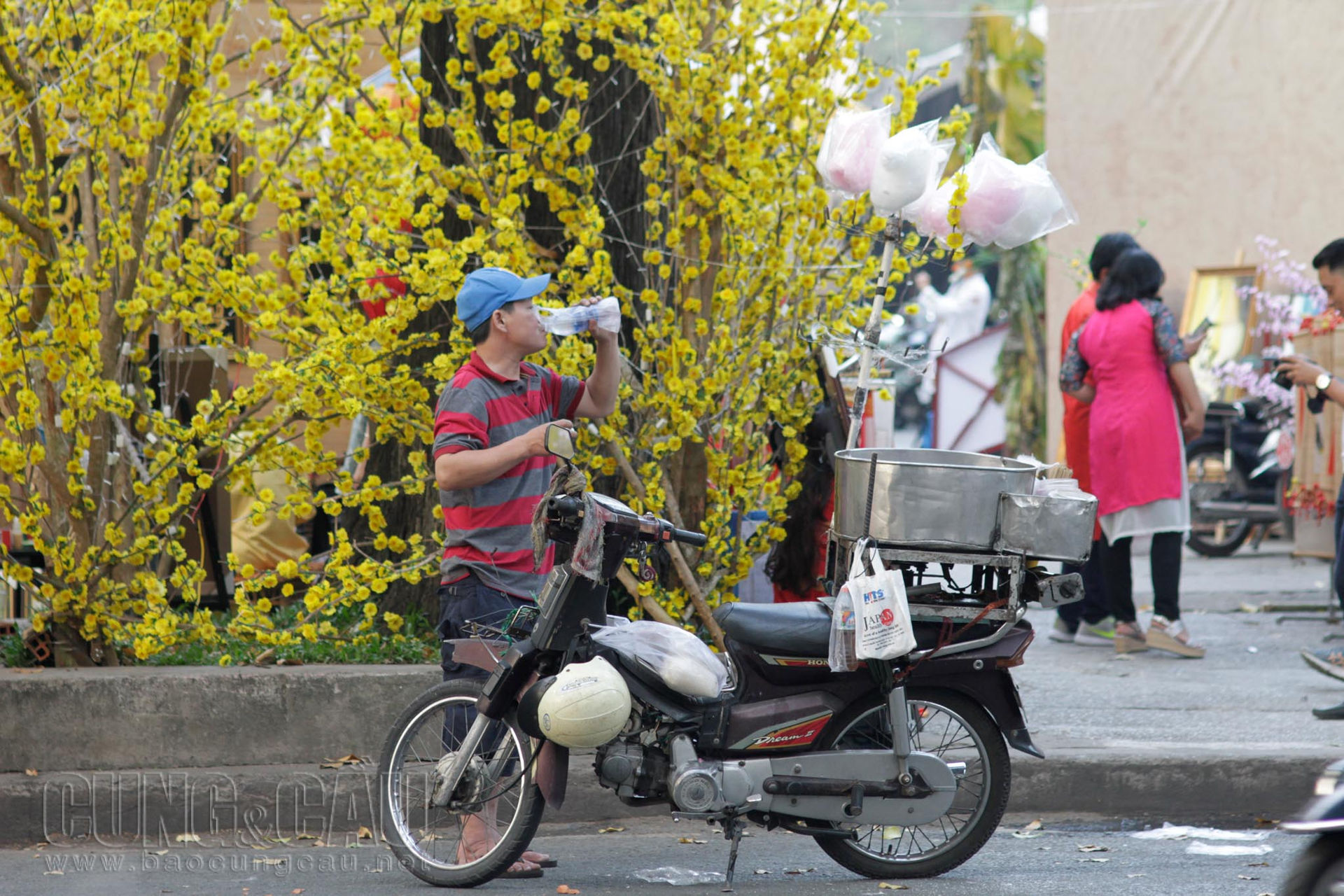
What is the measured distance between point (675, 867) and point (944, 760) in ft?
3.04

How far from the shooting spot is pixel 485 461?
422cm

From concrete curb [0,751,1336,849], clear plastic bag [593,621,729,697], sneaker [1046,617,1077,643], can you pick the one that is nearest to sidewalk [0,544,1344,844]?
concrete curb [0,751,1336,849]

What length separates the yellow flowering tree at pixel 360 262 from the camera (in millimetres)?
5195

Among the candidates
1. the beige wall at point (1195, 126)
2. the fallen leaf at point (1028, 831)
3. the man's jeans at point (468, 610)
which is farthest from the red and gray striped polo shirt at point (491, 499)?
the beige wall at point (1195, 126)

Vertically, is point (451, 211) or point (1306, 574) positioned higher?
point (451, 211)

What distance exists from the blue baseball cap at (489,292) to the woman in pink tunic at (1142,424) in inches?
148

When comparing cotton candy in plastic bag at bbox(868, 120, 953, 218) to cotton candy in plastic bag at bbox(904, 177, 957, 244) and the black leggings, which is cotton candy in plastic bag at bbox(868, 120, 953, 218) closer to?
cotton candy in plastic bag at bbox(904, 177, 957, 244)

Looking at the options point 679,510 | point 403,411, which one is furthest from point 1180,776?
point 403,411

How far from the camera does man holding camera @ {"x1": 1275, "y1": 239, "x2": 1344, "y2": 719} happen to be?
6.41m

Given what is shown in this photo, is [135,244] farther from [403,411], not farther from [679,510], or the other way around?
[679,510]

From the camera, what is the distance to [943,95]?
18781 mm

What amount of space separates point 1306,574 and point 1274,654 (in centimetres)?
395

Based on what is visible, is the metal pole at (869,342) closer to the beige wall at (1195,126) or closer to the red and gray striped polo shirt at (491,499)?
the red and gray striped polo shirt at (491,499)

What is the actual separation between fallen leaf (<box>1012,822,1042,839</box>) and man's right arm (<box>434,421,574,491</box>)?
6.96 ft
